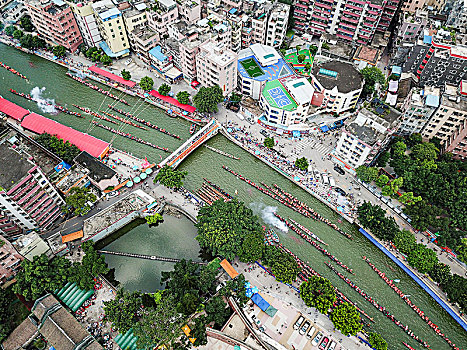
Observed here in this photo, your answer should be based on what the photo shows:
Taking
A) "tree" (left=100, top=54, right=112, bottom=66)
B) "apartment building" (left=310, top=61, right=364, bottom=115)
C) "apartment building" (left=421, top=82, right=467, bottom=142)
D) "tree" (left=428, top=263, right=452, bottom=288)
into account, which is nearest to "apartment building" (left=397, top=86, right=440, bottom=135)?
"apartment building" (left=421, top=82, right=467, bottom=142)

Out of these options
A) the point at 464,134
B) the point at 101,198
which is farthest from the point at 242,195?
the point at 464,134

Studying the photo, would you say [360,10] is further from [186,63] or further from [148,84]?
[148,84]

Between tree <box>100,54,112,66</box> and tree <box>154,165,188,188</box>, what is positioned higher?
tree <box>100,54,112,66</box>

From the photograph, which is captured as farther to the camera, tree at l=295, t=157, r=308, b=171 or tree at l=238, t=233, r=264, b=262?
tree at l=295, t=157, r=308, b=171

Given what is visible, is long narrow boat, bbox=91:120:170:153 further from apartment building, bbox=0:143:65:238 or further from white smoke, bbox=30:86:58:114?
apartment building, bbox=0:143:65:238

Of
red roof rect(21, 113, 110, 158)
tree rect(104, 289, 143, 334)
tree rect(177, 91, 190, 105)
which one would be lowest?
tree rect(104, 289, 143, 334)
